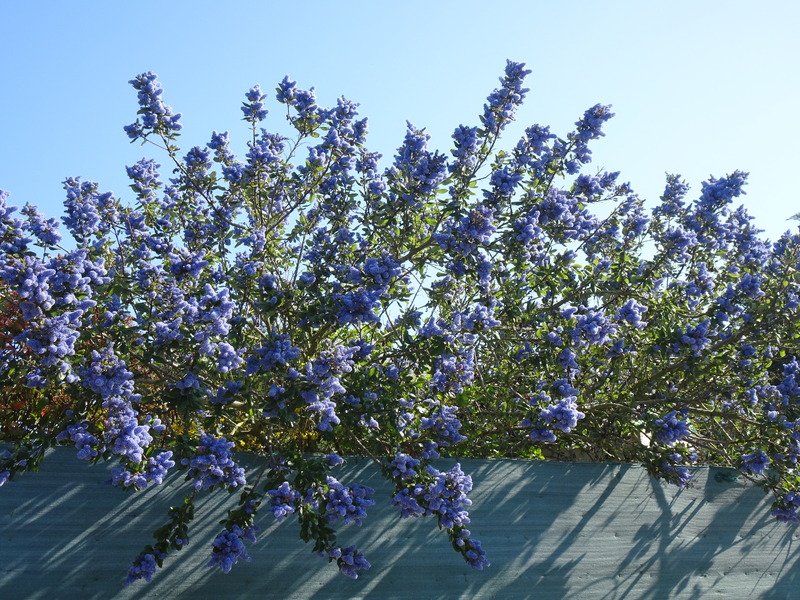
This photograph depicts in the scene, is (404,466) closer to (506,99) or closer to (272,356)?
(272,356)

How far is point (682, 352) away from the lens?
16.4 ft

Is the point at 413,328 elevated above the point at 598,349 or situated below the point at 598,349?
above

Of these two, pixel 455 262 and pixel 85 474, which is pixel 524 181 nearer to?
pixel 455 262

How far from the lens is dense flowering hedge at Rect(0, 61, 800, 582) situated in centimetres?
364

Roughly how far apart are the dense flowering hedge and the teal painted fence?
0.17 metres

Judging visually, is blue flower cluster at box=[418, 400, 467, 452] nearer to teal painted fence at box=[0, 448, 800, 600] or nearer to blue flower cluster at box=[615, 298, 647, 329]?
Answer: teal painted fence at box=[0, 448, 800, 600]

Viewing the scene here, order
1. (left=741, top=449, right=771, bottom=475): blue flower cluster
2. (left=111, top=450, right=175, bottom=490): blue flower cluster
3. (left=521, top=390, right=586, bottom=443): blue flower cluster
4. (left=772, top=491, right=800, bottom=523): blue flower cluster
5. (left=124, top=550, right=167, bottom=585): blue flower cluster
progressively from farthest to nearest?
(left=772, top=491, right=800, bottom=523): blue flower cluster
(left=741, top=449, right=771, bottom=475): blue flower cluster
(left=521, top=390, right=586, bottom=443): blue flower cluster
(left=124, top=550, right=167, bottom=585): blue flower cluster
(left=111, top=450, right=175, bottom=490): blue flower cluster

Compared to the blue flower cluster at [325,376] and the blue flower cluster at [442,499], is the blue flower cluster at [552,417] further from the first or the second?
the blue flower cluster at [325,376]

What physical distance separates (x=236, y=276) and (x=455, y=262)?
1.31 metres

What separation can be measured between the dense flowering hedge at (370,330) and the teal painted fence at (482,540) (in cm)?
17

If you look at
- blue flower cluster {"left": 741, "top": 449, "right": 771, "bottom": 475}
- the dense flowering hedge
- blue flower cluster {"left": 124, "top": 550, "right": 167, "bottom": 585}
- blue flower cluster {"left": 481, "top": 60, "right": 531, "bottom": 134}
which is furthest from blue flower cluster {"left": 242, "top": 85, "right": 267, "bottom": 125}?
blue flower cluster {"left": 741, "top": 449, "right": 771, "bottom": 475}

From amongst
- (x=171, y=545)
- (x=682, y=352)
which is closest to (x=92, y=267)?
(x=171, y=545)

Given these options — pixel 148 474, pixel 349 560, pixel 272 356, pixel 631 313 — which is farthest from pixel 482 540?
pixel 148 474

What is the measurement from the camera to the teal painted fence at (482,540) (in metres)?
3.71
